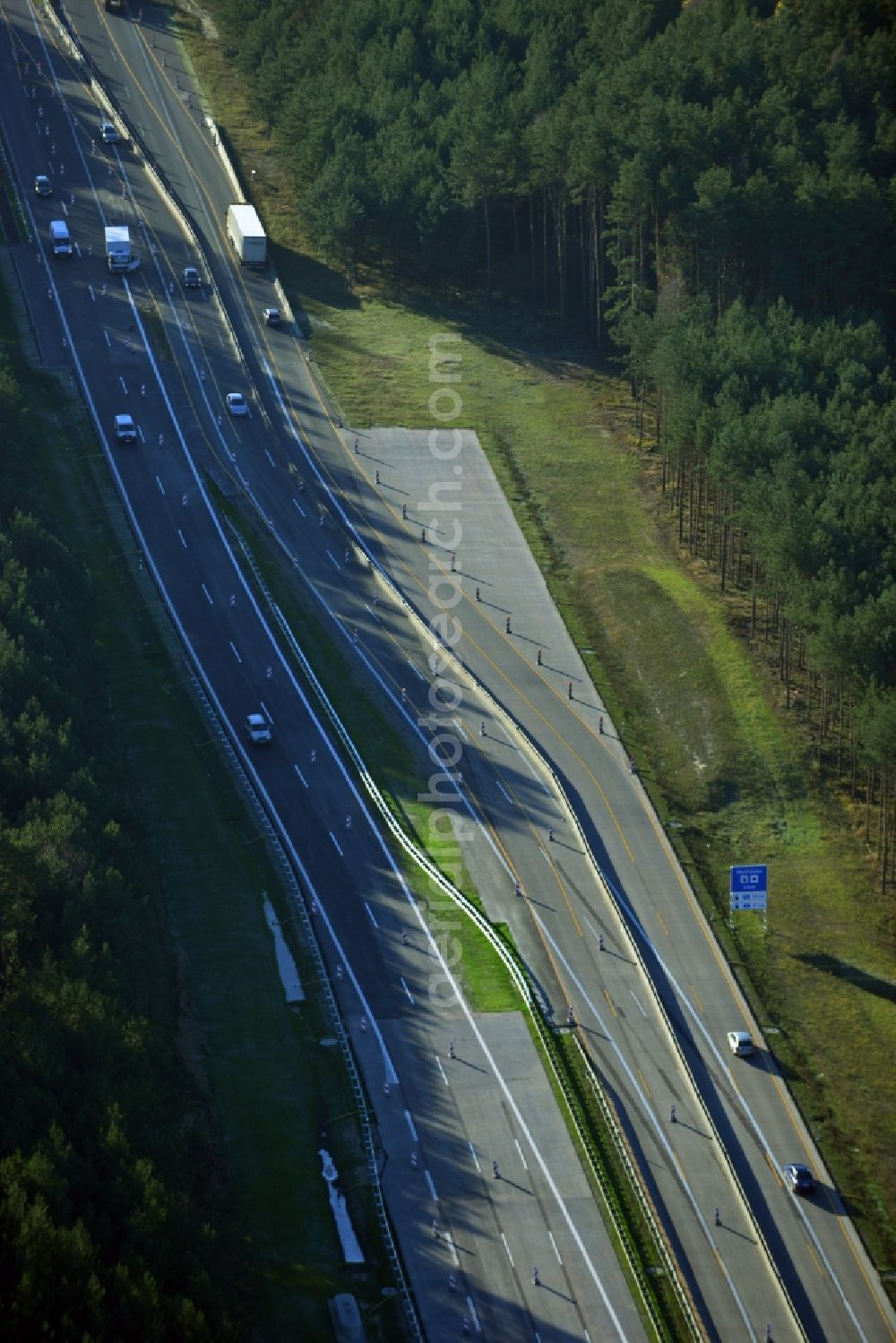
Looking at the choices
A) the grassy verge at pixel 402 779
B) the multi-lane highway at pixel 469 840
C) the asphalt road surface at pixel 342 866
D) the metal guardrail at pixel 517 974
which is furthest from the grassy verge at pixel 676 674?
the grassy verge at pixel 402 779

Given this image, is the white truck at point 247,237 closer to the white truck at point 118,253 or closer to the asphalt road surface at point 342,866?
the asphalt road surface at point 342,866

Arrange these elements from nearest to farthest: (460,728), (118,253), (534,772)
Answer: (534,772), (460,728), (118,253)

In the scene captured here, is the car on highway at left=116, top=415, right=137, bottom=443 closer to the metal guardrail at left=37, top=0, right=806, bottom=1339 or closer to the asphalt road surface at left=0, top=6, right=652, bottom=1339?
the asphalt road surface at left=0, top=6, right=652, bottom=1339

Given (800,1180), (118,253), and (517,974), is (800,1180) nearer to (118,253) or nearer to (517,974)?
(517,974)

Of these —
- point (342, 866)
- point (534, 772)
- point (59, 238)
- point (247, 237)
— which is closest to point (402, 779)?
point (534, 772)

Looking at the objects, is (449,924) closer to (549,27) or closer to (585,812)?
(585,812)

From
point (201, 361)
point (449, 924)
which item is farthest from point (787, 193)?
point (449, 924)

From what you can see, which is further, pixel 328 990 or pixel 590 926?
pixel 590 926
